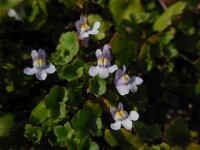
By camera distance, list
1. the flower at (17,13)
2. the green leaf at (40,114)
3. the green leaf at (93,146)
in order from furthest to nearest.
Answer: the flower at (17,13), the green leaf at (40,114), the green leaf at (93,146)

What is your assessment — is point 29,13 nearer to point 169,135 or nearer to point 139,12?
point 139,12

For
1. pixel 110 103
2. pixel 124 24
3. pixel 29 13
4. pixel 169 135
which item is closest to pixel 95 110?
pixel 110 103

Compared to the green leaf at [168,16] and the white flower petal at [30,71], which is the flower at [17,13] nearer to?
the white flower petal at [30,71]

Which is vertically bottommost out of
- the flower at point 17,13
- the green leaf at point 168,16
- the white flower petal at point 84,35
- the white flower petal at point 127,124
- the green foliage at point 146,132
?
the green foliage at point 146,132

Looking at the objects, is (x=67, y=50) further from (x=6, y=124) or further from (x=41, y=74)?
(x=6, y=124)

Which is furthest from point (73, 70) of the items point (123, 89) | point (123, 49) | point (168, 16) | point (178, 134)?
point (168, 16)

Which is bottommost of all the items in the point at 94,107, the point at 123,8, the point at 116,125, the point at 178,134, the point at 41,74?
the point at 178,134

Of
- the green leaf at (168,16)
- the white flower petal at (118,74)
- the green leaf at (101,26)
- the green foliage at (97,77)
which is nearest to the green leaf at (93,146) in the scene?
the green foliage at (97,77)

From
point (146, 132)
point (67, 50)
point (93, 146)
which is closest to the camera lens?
point (93, 146)
